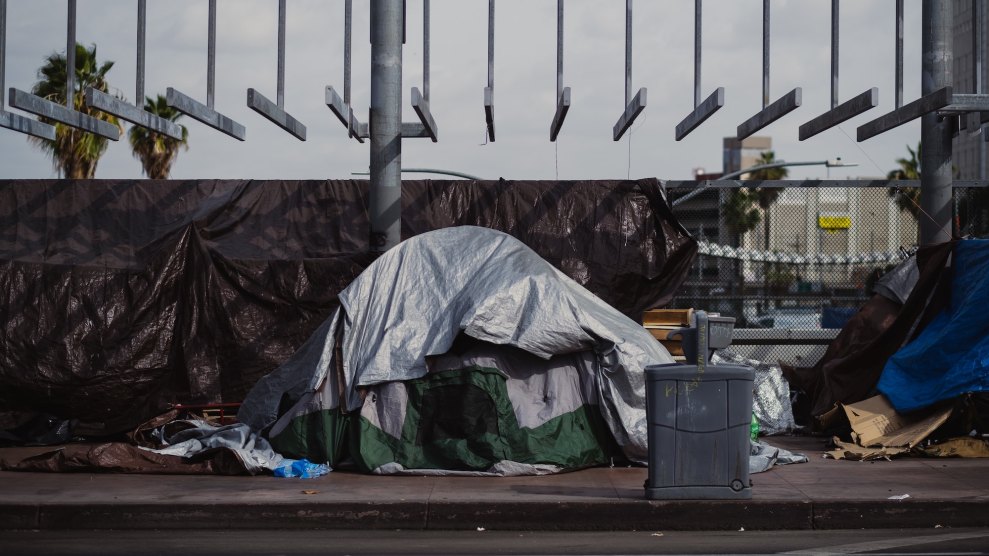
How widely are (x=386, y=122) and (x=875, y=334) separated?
18.3 feet

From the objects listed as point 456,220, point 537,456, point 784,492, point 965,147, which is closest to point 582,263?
point 456,220

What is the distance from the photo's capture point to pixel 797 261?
12297 mm

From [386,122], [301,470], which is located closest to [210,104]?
[386,122]

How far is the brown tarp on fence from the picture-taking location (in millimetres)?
11281

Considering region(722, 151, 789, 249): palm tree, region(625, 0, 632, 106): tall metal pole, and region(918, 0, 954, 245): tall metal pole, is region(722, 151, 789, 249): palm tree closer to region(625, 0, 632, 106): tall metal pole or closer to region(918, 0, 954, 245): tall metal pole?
region(918, 0, 954, 245): tall metal pole

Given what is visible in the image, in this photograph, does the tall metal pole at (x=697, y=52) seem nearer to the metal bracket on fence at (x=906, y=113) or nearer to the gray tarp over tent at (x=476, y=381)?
the metal bracket on fence at (x=906, y=113)

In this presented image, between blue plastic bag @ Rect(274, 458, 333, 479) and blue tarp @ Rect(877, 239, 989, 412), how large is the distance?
5.54 metres

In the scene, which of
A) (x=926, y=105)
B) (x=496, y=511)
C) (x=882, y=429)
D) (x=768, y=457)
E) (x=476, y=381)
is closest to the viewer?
(x=496, y=511)

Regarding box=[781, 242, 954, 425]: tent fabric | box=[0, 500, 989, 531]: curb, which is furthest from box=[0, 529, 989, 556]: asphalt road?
box=[781, 242, 954, 425]: tent fabric

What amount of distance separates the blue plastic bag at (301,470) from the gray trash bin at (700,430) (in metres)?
2.84

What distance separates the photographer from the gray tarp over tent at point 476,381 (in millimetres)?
9305

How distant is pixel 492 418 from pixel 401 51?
4349 millimetres

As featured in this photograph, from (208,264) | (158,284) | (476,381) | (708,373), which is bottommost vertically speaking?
(476,381)

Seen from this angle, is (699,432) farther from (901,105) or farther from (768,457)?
(901,105)
